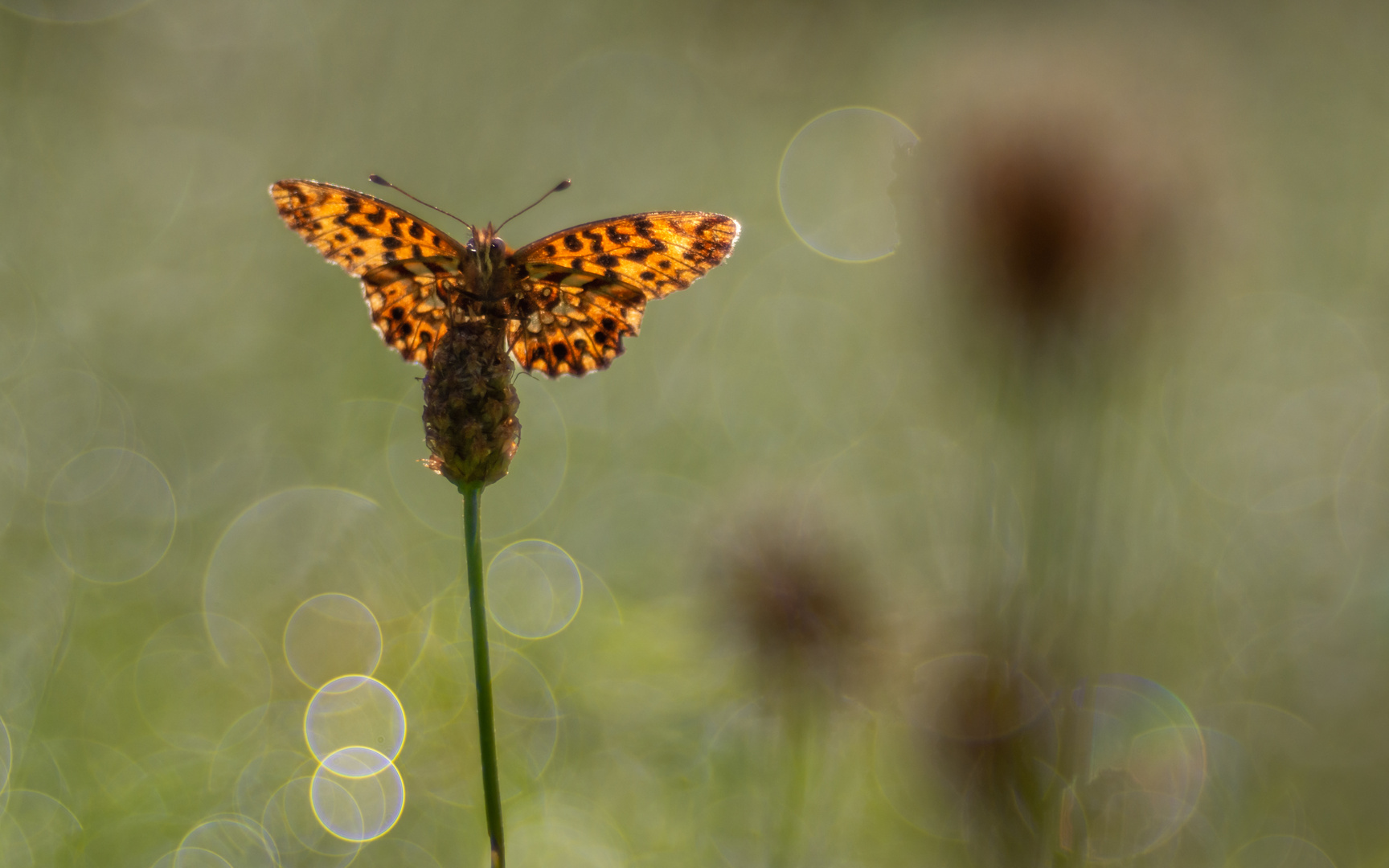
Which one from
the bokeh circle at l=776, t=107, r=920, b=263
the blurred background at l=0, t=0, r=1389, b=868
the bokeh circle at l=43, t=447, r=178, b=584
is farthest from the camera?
the bokeh circle at l=776, t=107, r=920, b=263

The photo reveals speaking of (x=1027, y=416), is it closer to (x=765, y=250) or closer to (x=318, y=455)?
(x=318, y=455)

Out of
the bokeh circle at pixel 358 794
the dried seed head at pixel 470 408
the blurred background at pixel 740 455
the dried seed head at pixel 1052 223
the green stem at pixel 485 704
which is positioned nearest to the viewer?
the green stem at pixel 485 704

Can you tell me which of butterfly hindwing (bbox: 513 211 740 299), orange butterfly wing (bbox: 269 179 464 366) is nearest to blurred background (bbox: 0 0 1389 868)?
butterfly hindwing (bbox: 513 211 740 299)

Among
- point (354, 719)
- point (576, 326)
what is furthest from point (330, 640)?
point (576, 326)

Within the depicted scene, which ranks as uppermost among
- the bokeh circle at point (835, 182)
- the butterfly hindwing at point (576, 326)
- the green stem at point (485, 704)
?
the bokeh circle at point (835, 182)

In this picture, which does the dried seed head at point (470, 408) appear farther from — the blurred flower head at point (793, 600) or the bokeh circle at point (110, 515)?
the bokeh circle at point (110, 515)

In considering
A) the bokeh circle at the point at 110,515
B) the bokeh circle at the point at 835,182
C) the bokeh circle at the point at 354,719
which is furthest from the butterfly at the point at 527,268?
the bokeh circle at the point at 835,182

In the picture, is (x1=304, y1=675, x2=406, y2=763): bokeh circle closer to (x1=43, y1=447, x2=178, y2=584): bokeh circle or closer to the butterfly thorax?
(x1=43, y1=447, x2=178, y2=584): bokeh circle
